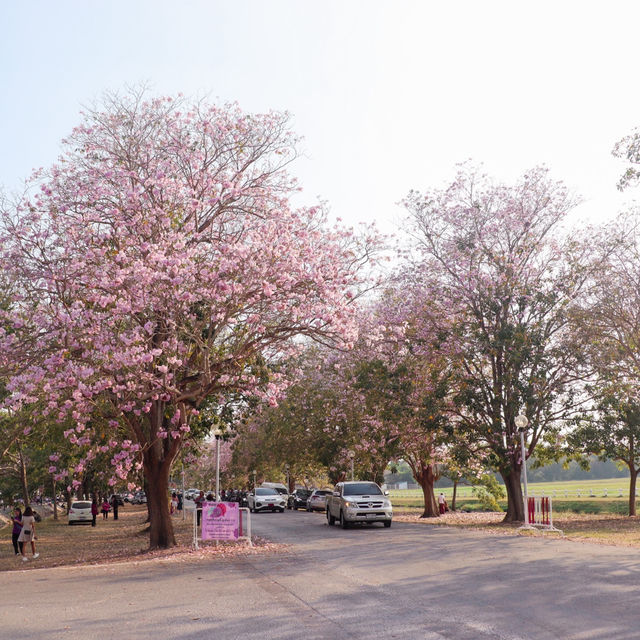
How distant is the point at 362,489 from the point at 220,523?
952 centimetres

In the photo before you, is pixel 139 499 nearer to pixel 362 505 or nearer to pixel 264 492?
pixel 264 492

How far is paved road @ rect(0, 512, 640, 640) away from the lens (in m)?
7.81

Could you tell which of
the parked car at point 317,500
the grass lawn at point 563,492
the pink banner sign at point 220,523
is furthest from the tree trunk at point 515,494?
the parked car at point 317,500

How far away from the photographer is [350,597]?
991cm

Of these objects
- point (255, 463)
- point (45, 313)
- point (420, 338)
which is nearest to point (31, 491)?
point (255, 463)

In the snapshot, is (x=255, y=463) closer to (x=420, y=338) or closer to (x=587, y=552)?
(x=420, y=338)

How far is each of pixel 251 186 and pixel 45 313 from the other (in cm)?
631

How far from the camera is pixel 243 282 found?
1686cm

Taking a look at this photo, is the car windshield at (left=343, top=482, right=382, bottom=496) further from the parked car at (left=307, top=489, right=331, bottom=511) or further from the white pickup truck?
the parked car at (left=307, top=489, right=331, bottom=511)

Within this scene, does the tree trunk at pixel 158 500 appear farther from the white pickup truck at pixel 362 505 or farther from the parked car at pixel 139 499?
the parked car at pixel 139 499

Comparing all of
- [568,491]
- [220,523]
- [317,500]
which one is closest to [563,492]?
[568,491]

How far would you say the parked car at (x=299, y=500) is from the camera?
5419 cm

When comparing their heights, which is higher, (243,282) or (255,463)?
(243,282)

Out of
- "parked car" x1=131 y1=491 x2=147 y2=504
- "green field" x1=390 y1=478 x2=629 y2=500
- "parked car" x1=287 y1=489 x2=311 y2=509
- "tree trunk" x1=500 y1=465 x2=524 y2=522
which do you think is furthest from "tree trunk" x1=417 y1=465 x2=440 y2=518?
"parked car" x1=131 y1=491 x2=147 y2=504
